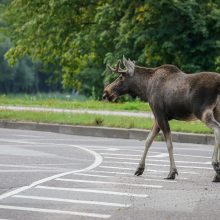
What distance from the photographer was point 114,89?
507 inches

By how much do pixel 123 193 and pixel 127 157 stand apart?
172 inches

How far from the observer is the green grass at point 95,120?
19.2m

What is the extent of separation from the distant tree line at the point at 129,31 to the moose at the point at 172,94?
67.7 feet

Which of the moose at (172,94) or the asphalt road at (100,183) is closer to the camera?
the asphalt road at (100,183)

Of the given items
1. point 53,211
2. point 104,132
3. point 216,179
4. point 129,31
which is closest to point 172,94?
point 216,179

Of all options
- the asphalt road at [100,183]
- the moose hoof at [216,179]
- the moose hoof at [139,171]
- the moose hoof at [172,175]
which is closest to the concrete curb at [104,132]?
the asphalt road at [100,183]

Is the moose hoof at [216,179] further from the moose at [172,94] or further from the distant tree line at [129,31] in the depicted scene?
the distant tree line at [129,31]

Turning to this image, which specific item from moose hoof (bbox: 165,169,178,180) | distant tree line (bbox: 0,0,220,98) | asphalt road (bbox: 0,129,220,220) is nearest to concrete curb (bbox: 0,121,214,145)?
asphalt road (bbox: 0,129,220,220)

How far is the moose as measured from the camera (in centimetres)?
1157

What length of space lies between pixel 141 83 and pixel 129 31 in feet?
Answer: 72.3

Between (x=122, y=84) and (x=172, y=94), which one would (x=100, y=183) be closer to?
(x=172, y=94)

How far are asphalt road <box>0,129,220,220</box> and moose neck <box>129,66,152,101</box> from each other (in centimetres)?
105

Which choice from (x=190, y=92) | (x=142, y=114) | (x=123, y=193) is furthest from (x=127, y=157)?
(x=142, y=114)

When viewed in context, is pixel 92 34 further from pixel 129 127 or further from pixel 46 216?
pixel 46 216
